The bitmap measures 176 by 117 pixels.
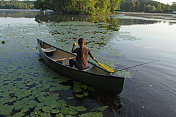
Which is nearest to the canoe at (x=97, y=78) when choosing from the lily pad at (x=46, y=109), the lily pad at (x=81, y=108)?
the lily pad at (x=81, y=108)

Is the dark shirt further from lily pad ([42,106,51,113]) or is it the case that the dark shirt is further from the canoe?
lily pad ([42,106,51,113])

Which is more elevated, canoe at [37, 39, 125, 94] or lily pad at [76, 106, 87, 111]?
canoe at [37, 39, 125, 94]

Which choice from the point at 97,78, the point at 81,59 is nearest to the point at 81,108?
the point at 97,78

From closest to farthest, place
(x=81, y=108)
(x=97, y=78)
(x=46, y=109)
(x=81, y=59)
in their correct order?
(x=46, y=109), (x=81, y=108), (x=97, y=78), (x=81, y=59)

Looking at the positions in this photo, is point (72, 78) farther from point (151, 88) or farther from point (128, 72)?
point (151, 88)

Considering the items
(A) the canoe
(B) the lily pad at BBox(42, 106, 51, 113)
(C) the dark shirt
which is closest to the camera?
(B) the lily pad at BBox(42, 106, 51, 113)

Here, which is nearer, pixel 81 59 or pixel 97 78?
pixel 97 78

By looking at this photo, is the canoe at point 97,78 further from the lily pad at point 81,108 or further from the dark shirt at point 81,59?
the lily pad at point 81,108

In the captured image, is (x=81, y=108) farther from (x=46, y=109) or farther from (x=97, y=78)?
(x=97, y=78)

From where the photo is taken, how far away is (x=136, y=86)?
6.23 meters

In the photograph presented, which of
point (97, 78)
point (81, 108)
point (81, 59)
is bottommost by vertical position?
point (81, 108)

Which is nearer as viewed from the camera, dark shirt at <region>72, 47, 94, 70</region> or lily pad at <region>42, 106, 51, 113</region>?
lily pad at <region>42, 106, 51, 113</region>

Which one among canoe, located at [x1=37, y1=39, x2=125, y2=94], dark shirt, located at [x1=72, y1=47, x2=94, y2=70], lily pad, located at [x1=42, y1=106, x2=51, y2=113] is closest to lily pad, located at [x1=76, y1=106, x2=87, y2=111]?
lily pad, located at [x1=42, y1=106, x2=51, y2=113]

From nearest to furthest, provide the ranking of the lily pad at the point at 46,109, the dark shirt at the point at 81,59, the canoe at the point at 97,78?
the lily pad at the point at 46,109
the canoe at the point at 97,78
the dark shirt at the point at 81,59
